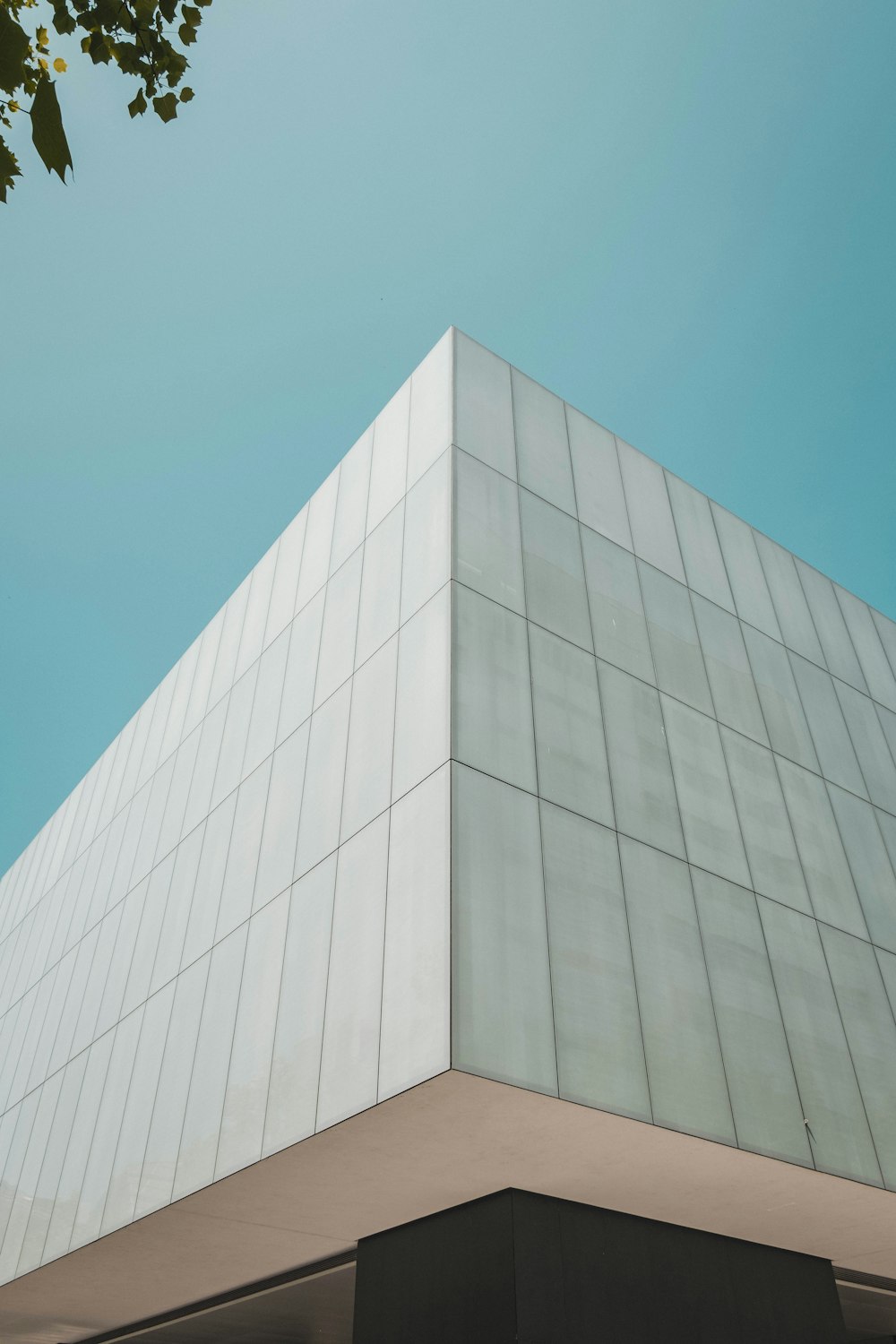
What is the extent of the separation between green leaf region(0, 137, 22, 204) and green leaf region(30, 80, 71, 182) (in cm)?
137

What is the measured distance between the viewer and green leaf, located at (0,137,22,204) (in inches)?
151

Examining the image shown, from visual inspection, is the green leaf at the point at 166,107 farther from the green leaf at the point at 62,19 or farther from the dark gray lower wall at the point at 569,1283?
the dark gray lower wall at the point at 569,1283

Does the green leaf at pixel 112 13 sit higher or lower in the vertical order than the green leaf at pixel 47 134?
higher

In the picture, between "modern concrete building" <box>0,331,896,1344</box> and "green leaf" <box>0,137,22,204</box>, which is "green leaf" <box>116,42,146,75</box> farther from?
"modern concrete building" <box>0,331,896,1344</box>

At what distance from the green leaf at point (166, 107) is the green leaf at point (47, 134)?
1.41 m

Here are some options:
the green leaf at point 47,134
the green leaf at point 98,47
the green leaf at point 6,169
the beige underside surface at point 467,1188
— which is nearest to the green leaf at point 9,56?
the green leaf at point 47,134

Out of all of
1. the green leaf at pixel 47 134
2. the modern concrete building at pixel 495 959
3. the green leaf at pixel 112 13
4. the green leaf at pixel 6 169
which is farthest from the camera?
the modern concrete building at pixel 495 959

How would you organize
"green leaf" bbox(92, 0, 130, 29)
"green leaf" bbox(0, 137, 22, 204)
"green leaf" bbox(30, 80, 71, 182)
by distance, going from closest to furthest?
"green leaf" bbox(30, 80, 71, 182) < "green leaf" bbox(0, 137, 22, 204) < "green leaf" bbox(92, 0, 130, 29)

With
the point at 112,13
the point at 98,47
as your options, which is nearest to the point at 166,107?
the point at 98,47

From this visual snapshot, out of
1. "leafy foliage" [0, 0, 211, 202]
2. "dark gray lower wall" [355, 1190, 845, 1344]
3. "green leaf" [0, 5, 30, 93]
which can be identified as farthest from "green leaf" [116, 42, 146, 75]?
"dark gray lower wall" [355, 1190, 845, 1344]

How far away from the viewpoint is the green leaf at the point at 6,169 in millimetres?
3846

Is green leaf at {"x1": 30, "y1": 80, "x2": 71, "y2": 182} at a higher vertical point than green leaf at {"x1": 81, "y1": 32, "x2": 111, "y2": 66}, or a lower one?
lower

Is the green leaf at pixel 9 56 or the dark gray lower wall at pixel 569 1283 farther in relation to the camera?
the dark gray lower wall at pixel 569 1283

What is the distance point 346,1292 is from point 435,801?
816 centimetres
